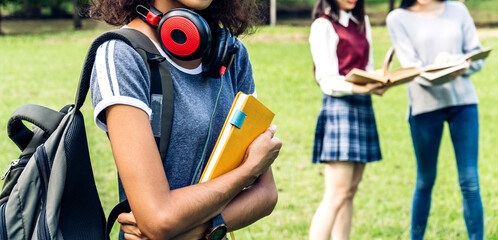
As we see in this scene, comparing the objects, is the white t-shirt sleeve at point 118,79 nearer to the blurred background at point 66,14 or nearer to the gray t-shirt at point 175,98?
the gray t-shirt at point 175,98

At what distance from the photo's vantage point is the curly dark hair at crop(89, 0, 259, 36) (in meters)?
1.74

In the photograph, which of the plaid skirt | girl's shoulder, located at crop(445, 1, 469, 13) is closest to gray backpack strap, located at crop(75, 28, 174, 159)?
the plaid skirt

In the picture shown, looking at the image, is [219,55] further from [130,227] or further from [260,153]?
[130,227]

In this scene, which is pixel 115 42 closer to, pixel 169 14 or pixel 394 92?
pixel 169 14

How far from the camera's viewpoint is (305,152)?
278 inches

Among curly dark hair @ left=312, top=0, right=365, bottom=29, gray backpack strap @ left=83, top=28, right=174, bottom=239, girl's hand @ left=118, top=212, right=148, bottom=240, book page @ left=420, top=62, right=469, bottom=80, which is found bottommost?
book page @ left=420, top=62, right=469, bottom=80

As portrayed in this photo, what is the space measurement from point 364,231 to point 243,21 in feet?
9.93

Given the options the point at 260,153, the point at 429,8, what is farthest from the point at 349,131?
the point at 260,153

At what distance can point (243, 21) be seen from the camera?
203cm

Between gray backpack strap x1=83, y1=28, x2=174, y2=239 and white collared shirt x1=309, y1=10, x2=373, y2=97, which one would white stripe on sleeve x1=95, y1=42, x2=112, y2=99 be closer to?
gray backpack strap x1=83, y1=28, x2=174, y2=239

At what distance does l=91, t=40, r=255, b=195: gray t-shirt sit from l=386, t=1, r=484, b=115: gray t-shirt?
2453mm

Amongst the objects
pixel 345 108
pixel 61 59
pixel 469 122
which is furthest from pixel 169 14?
pixel 61 59

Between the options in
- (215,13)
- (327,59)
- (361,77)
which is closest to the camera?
(215,13)

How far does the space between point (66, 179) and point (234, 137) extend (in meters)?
0.44
